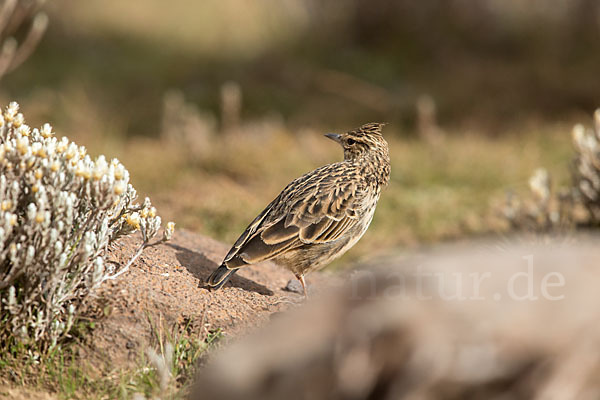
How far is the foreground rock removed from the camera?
2.01m

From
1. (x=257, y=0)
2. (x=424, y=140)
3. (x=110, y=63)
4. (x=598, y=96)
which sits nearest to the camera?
(x=424, y=140)

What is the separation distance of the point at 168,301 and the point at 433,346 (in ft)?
7.29

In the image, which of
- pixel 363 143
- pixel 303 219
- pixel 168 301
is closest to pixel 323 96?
pixel 363 143

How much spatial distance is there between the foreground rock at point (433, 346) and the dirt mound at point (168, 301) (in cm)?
162

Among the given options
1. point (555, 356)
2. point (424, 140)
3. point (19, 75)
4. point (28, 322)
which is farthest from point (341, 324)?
point (19, 75)

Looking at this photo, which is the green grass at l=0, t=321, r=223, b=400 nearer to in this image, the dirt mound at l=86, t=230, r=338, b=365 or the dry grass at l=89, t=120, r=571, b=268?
the dirt mound at l=86, t=230, r=338, b=365

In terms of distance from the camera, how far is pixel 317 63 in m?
12.9

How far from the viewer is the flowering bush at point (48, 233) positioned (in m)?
3.40

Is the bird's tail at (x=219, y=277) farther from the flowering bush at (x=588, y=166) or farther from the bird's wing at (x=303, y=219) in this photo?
the flowering bush at (x=588, y=166)

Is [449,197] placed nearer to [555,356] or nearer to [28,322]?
[28,322]

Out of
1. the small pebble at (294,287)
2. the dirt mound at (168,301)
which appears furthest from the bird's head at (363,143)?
the dirt mound at (168,301)

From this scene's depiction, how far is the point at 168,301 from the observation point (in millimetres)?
3932

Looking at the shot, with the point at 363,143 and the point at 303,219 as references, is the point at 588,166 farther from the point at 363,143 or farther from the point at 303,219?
the point at 303,219

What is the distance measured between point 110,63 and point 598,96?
352 inches
